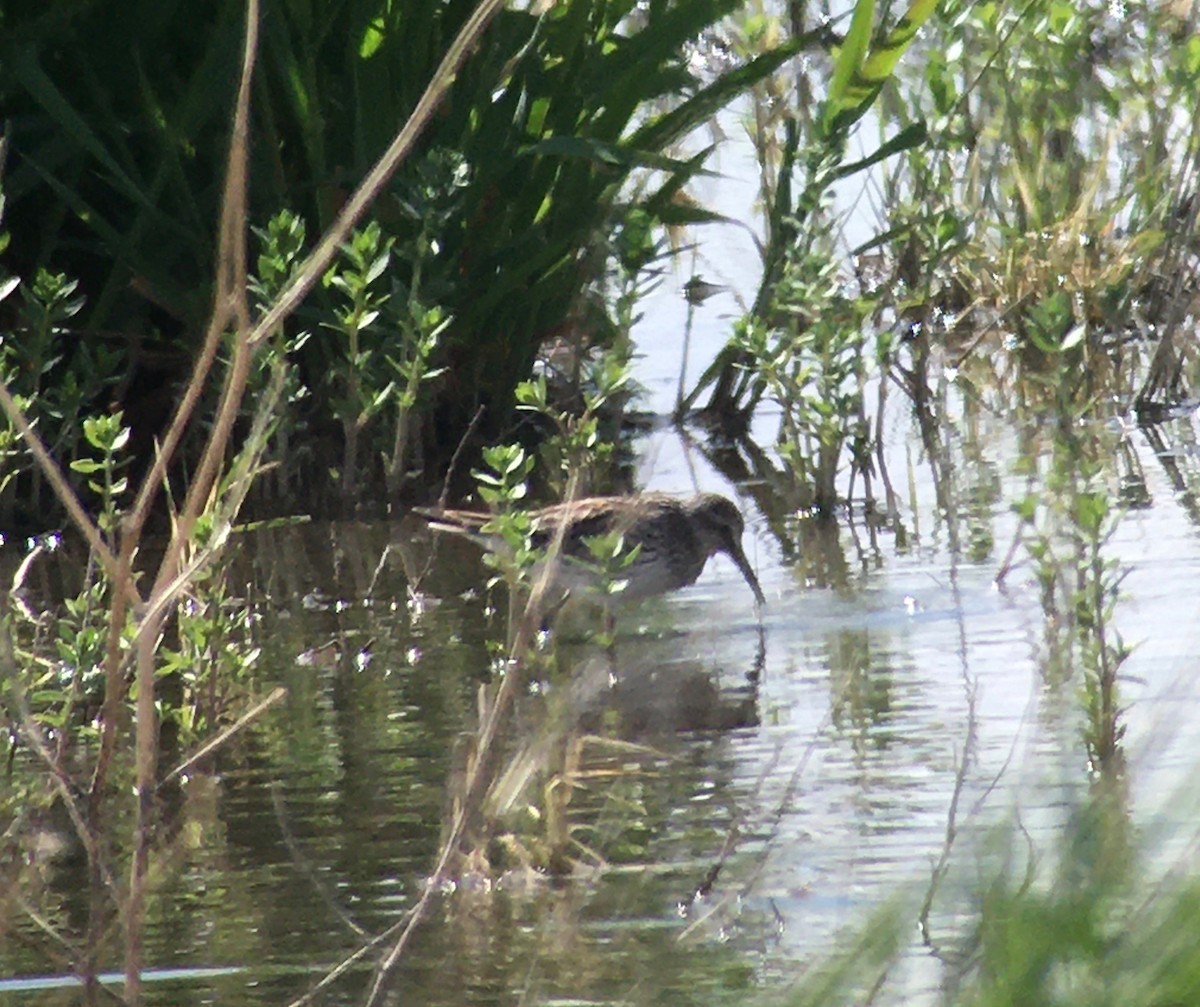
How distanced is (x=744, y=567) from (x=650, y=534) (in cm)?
25

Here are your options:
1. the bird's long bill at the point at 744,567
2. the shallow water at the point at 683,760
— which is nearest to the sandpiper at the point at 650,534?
the bird's long bill at the point at 744,567

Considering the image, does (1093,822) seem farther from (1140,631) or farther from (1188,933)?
(1140,631)

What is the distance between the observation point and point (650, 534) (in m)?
6.30

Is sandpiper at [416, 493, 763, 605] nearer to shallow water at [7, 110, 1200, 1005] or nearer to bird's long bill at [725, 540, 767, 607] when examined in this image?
bird's long bill at [725, 540, 767, 607]

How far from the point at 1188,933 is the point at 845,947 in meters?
0.34

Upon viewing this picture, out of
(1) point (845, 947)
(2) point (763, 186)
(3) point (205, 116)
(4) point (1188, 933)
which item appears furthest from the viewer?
(2) point (763, 186)

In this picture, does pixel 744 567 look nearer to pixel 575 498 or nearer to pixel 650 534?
pixel 650 534

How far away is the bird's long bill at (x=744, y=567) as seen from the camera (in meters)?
6.16

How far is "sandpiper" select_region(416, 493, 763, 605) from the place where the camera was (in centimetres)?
614

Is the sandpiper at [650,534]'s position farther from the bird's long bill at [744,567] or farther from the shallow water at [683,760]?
the shallow water at [683,760]

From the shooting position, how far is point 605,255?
733 cm

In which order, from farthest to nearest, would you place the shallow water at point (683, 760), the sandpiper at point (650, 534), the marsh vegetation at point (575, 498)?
1. the sandpiper at point (650, 534)
2. the shallow water at point (683, 760)
3. the marsh vegetation at point (575, 498)

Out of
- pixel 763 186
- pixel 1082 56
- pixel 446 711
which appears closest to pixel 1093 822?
pixel 446 711

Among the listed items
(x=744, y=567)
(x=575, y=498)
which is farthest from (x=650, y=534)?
(x=575, y=498)
